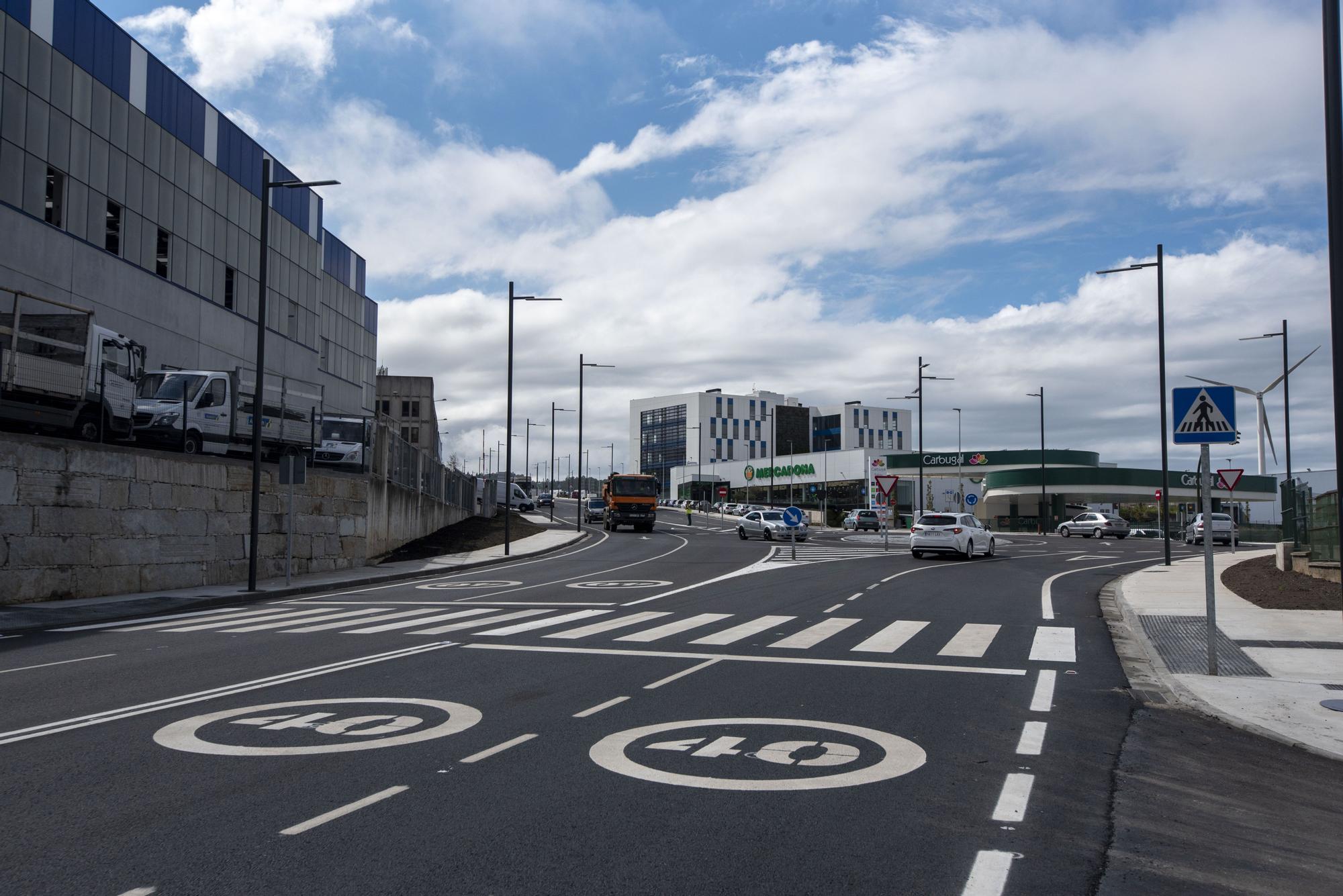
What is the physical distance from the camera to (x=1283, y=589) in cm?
1964

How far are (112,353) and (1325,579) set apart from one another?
24768 millimetres

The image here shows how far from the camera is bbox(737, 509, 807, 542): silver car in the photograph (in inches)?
1945

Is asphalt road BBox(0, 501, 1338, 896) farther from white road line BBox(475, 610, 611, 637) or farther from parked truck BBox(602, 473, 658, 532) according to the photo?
parked truck BBox(602, 473, 658, 532)

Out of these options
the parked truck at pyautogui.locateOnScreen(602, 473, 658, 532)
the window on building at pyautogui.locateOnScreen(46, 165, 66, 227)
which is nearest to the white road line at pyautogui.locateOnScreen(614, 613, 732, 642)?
the window on building at pyautogui.locateOnScreen(46, 165, 66, 227)

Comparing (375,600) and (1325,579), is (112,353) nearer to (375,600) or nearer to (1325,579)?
(375,600)

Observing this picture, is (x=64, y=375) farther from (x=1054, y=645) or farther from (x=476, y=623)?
(x=1054, y=645)

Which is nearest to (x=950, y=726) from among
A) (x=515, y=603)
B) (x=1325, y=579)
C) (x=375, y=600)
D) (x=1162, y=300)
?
(x=515, y=603)

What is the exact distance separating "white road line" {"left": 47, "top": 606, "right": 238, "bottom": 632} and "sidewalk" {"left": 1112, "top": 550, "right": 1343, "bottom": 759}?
1340 cm

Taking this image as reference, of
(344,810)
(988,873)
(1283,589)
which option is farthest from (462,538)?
(988,873)

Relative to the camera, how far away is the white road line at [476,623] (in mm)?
14008

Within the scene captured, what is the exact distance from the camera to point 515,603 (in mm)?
18391

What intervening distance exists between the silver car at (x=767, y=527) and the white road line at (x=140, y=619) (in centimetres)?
3332

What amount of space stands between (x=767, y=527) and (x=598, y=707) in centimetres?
4154

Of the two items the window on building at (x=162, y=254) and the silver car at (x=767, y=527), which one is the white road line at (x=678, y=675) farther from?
the window on building at (x=162, y=254)
